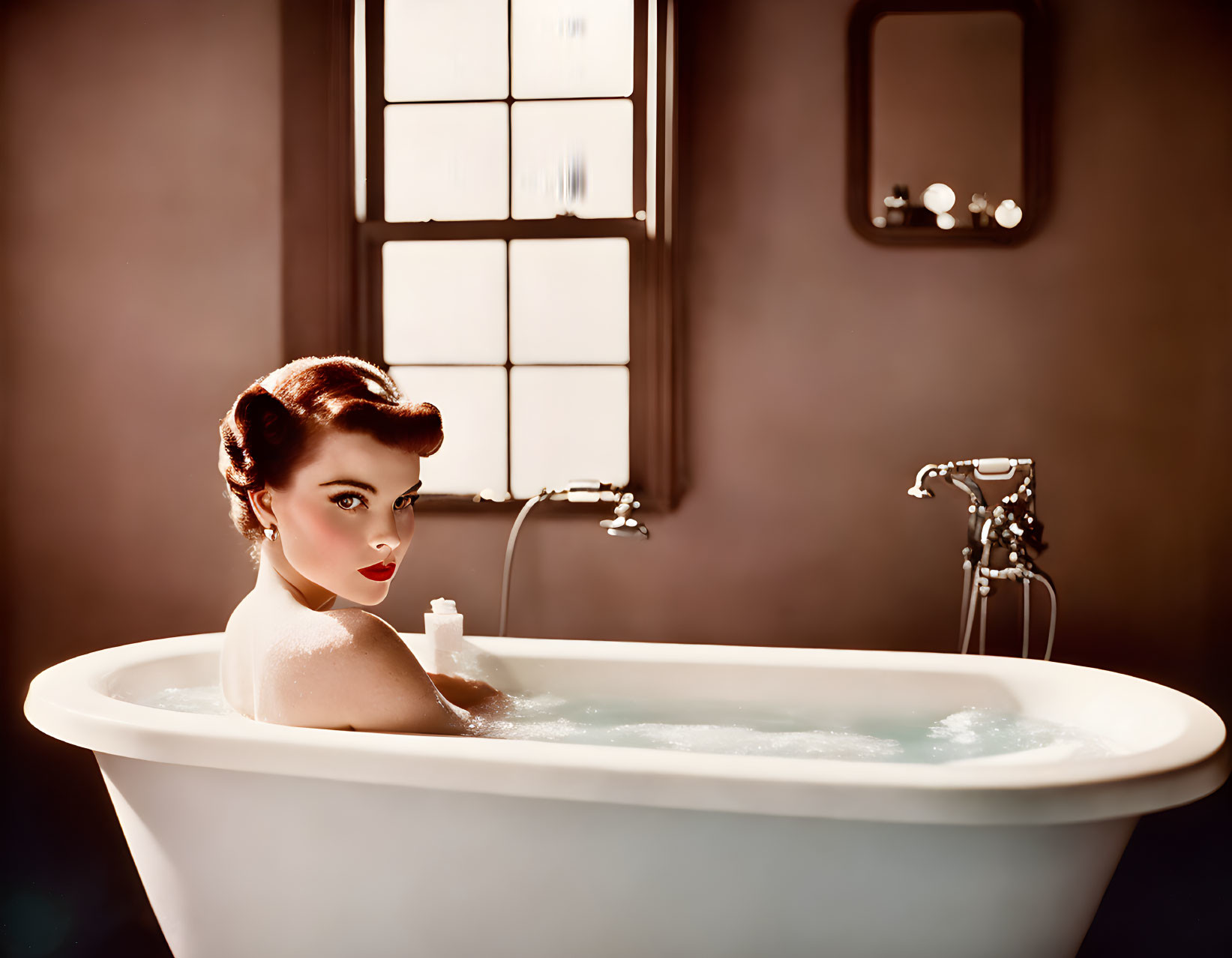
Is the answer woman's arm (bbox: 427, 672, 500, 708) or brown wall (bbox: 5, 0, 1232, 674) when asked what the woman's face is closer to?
woman's arm (bbox: 427, 672, 500, 708)

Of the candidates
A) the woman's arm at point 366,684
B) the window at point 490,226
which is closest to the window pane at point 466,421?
the window at point 490,226

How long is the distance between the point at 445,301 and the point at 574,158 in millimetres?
485

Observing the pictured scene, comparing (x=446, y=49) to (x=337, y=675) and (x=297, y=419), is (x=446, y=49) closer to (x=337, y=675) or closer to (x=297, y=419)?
(x=297, y=419)

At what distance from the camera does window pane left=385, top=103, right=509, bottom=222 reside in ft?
7.43

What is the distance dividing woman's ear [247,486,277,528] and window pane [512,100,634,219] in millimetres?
1220

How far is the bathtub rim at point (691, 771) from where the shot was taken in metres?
0.98

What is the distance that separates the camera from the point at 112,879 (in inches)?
87.4

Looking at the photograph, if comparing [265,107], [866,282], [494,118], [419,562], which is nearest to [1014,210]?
[866,282]

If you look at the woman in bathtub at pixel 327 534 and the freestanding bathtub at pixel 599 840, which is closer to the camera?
the freestanding bathtub at pixel 599 840

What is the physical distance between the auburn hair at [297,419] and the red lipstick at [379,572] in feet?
0.55

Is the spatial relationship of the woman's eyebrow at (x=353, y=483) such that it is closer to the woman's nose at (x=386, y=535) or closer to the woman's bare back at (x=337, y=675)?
the woman's nose at (x=386, y=535)

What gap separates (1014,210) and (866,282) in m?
0.35

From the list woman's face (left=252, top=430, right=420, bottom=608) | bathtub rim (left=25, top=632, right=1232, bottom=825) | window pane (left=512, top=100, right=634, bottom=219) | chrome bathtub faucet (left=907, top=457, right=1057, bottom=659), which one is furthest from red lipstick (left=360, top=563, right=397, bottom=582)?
window pane (left=512, top=100, right=634, bottom=219)

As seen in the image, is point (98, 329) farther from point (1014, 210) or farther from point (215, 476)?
point (1014, 210)
